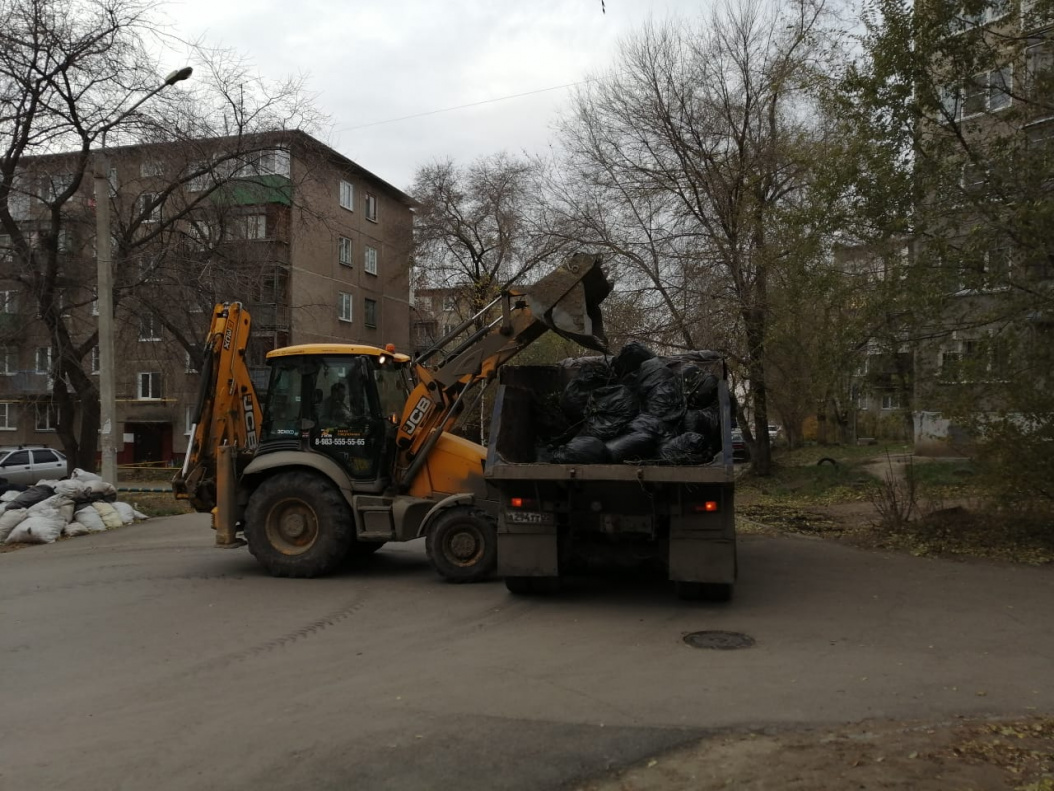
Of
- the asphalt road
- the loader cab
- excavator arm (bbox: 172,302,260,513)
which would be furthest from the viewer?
excavator arm (bbox: 172,302,260,513)

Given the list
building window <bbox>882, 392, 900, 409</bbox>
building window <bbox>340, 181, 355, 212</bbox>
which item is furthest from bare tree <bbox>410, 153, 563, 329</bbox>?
building window <bbox>882, 392, 900, 409</bbox>

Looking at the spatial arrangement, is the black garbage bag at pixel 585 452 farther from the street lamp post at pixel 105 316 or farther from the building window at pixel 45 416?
the building window at pixel 45 416

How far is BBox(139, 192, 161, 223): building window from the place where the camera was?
19.1 metres

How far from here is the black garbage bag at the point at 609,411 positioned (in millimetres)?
8711

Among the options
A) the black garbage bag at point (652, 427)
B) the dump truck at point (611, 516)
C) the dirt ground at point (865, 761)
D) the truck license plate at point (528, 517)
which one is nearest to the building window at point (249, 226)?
the dump truck at point (611, 516)

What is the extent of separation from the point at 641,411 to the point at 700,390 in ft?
2.22

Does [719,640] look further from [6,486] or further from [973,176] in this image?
[6,486]

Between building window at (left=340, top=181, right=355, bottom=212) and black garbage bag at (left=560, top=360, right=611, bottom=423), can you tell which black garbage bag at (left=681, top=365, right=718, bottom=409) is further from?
building window at (left=340, top=181, right=355, bottom=212)

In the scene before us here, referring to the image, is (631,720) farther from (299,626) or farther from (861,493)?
(861,493)

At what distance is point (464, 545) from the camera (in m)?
9.11

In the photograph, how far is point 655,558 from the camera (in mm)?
8125

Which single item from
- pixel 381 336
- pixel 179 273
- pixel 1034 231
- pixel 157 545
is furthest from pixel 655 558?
pixel 381 336

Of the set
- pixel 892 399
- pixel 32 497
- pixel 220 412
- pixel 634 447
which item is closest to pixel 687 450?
pixel 634 447

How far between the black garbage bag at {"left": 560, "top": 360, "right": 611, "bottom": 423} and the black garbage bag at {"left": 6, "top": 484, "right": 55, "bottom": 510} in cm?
1041
